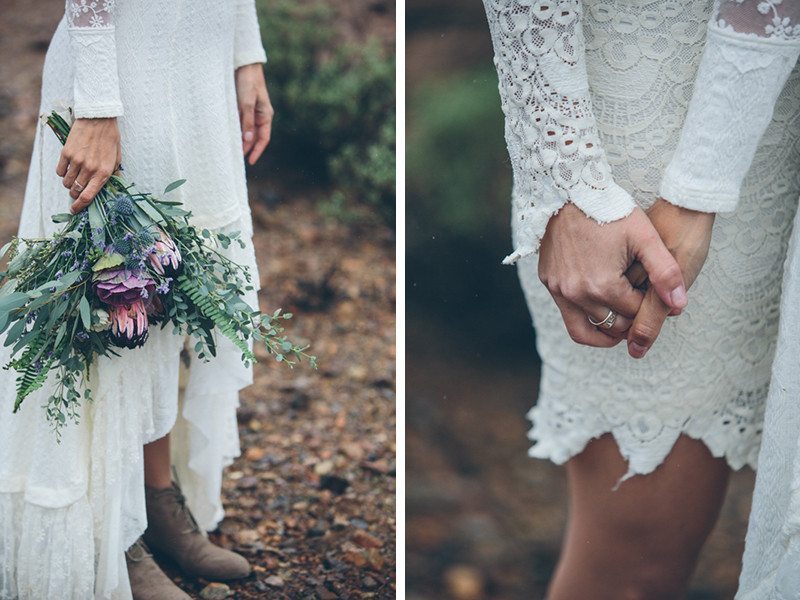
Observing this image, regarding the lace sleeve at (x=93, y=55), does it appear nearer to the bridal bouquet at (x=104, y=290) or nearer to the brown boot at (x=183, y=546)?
the bridal bouquet at (x=104, y=290)

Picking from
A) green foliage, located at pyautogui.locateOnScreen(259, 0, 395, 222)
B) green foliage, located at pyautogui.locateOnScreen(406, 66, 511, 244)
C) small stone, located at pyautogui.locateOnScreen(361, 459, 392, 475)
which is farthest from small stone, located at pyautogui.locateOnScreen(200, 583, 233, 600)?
green foliage, located at pyautogui.locateOnScreen(259, 0, 395, 222)

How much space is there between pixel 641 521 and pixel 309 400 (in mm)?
1517

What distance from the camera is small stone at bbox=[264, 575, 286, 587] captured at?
202cm

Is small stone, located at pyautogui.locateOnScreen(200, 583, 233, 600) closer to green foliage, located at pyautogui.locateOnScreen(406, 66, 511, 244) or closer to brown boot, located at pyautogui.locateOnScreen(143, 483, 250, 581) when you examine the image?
brown boot, located at pyautogui.locateOnScreen(143, 483, 250, 581)

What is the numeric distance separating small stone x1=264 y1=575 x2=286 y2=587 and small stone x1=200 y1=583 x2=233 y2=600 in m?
0.09

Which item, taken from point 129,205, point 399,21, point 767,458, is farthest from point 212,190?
point 767,458

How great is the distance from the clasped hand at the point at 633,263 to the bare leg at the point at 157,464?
992mm

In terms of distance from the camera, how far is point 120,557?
1724 mm

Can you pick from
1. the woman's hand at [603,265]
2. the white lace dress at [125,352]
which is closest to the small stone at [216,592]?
the white lace dress at [125,352]

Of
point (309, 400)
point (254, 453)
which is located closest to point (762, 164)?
point (254, 453)

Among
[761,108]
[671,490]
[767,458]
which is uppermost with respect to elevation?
[761,108]

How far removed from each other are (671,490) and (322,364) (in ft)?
5.61

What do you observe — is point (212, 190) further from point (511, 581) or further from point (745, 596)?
point (511, 581)

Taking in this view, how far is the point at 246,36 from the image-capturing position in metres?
1.80
